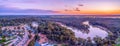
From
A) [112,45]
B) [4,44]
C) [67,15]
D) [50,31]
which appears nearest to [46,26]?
[50,31]

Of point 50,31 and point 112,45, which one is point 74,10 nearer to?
point 50,31

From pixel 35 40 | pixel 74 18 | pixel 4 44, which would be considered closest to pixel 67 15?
pixel 74 18

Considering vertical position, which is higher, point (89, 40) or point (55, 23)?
point (55, 23)

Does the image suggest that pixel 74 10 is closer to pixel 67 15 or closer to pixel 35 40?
pixel 67 15

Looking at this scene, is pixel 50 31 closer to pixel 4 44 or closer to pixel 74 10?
pixel 74 10

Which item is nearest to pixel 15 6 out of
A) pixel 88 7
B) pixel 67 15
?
pixel 67 15

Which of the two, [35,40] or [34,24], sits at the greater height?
[34,24]

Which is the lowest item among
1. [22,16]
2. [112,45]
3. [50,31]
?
[112,45]
